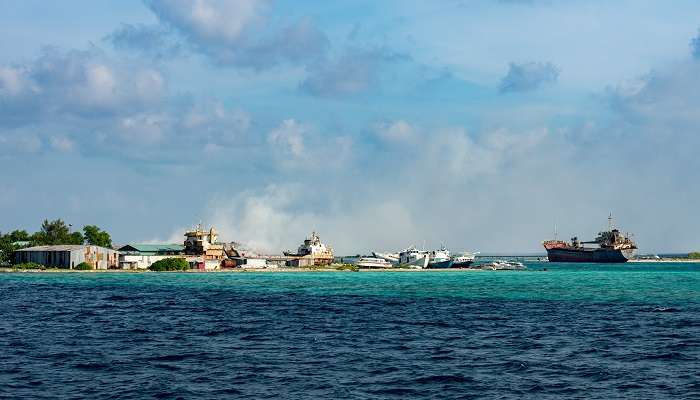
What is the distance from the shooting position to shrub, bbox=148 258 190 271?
176 metres

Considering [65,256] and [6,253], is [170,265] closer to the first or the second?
[65,256]

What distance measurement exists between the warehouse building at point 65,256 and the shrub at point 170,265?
41.9 feet

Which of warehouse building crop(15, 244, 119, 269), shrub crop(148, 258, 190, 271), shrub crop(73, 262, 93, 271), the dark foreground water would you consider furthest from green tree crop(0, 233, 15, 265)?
the dark foreground water

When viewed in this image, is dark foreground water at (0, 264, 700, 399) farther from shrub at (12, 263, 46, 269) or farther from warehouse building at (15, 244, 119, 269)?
warehouse building at (15, 244, 119, 269)

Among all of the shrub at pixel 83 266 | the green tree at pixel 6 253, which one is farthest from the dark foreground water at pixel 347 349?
the green tree at pixel 6 253

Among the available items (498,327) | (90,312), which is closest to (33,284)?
(90,312)

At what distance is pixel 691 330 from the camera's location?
54438 mm

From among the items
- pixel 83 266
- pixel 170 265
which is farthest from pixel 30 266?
pixel 170 265

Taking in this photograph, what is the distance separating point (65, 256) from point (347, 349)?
127 metres

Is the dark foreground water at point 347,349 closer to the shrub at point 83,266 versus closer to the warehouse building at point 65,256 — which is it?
the shrub at point 83,266

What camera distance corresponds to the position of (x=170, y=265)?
176m

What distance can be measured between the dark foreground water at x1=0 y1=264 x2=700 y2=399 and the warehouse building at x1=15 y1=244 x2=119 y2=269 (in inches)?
3099

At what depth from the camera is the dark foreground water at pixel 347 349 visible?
3356 cm

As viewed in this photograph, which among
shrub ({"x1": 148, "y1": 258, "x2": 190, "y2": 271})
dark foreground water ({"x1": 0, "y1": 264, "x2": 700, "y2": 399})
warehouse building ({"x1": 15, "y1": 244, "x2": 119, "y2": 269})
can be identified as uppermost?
warehouse building ({"x1": 15, "y1": 244, "x2": 119, "y2": 269})
